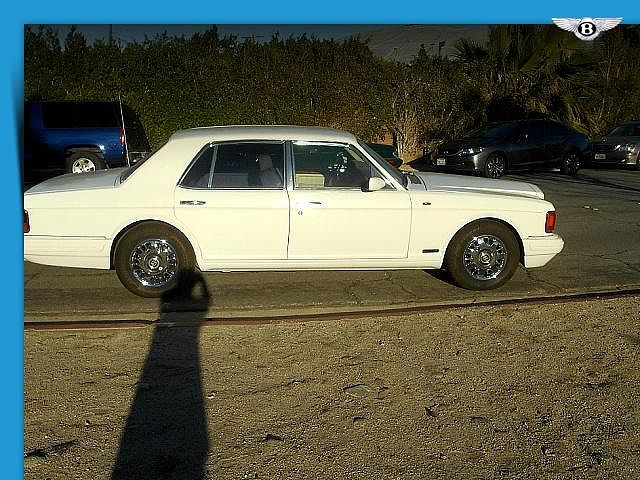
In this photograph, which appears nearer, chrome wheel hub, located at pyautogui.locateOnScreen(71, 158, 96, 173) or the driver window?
the driver window

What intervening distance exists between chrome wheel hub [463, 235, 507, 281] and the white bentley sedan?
4 cm

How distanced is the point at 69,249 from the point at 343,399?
314cm

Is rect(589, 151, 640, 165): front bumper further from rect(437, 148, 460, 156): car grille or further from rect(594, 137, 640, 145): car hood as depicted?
rect(437, 148, 460, 156): car grille

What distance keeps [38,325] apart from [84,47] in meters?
13.3

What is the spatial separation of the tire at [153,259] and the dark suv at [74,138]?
809 centimetres

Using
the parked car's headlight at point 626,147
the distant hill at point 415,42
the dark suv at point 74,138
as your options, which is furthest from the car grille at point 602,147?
the dark suv at point 74,138

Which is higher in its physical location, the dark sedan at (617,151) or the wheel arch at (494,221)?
the dark sedan at (617,151)

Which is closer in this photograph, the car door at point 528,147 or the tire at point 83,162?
the tire at point 83,162

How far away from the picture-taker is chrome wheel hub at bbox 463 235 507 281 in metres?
6.23

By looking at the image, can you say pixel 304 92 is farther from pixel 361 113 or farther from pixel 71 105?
pixel 71 105

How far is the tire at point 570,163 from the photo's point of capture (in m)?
17.0

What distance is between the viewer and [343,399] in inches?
158

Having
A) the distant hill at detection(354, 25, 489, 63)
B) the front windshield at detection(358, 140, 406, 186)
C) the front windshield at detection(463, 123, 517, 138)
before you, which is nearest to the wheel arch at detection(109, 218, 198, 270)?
the front windshield at detection(358, 140, 406, 186)

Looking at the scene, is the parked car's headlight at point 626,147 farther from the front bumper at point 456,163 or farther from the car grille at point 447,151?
the car grille at point 447,151
